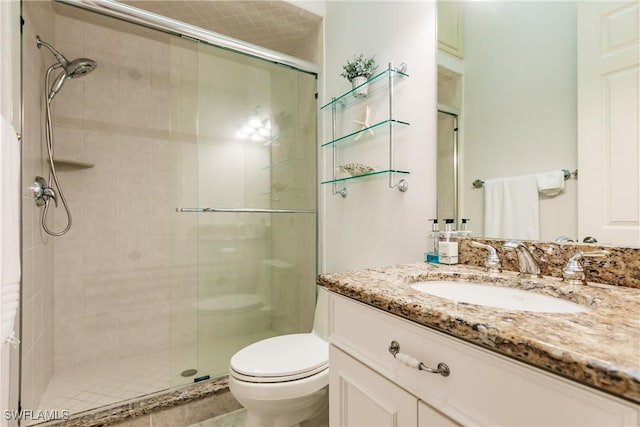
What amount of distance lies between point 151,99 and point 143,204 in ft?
2.56

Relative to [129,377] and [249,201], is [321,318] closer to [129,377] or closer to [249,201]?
[249,201]

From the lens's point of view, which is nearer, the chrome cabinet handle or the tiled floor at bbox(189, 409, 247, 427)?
the chrome cabinet handle

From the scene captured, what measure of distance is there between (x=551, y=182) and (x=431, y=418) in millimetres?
751

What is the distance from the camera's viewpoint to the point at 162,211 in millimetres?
2211

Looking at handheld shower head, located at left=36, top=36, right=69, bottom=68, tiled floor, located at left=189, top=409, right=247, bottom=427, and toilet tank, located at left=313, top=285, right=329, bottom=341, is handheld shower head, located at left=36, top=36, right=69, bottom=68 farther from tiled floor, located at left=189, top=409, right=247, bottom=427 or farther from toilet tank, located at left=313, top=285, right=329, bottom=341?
tiled floor, located at left=189, top=409, right=247, bottom=427

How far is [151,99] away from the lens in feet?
7.17

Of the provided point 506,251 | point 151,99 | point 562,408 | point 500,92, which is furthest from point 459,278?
point 151,99

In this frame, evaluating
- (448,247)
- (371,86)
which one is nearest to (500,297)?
(448,247)

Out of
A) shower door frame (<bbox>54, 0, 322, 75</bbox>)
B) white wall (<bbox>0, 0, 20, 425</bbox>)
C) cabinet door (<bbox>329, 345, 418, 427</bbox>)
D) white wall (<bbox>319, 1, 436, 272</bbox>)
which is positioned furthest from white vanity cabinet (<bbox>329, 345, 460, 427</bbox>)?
shower door frame (<bbox>54, 0, 322, 75</bbox>)

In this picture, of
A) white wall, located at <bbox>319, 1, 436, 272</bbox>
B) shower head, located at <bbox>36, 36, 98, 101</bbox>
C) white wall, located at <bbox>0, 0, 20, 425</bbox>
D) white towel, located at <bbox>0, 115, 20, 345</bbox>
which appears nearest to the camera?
white towel, located at <bbox>0, 115, 20, 345</bbox>

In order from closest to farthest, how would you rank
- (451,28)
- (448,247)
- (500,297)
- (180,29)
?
(500,297) < (448,247) < (451,28) < (180,29)

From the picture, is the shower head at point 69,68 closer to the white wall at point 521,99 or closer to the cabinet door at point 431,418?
the white wall at point 521,99

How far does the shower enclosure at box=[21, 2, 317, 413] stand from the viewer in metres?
1.70

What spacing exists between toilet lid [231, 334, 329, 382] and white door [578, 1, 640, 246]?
102 cm
